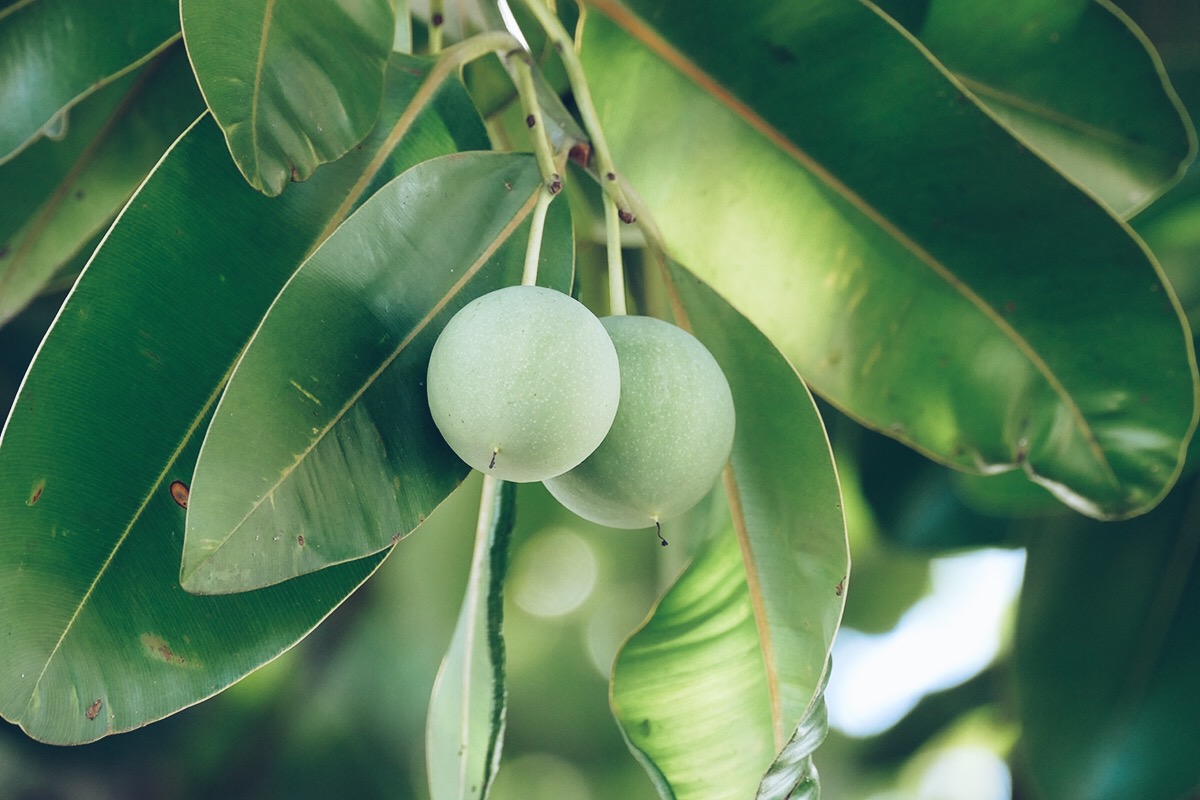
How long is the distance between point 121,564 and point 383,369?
21 cm

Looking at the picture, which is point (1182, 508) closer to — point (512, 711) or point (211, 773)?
point (512, 711)

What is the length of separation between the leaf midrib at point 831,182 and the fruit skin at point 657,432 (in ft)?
0.80

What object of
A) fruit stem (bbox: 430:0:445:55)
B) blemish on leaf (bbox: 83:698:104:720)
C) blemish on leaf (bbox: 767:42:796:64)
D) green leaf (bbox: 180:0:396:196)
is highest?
green leaf (bbox: 180:0:396:196)

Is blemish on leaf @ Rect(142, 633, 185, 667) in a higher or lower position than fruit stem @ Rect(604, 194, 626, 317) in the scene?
lower

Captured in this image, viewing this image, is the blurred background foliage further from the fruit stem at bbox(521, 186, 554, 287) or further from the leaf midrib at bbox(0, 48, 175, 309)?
the fruit stem at bbox(521, 186, 554, 287)

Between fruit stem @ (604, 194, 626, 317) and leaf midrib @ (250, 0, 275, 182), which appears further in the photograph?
fruit stem @ (604, 194, 626, 317)

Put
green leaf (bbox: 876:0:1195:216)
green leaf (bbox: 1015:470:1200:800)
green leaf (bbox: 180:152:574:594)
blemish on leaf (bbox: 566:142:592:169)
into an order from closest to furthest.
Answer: green leaf (bbox: 180:152:574:594)
blemish on leaf (bbox: 566:142:592:169)
green leaf (bbox: 876:0:1195:216)
green leaf (bbox: 1015:470:1200:800)

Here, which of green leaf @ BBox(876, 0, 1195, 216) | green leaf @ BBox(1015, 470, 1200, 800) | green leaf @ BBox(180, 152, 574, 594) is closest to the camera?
green leaf @ BBox(180, 152, 574, 594)

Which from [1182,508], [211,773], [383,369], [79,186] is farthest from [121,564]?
[1182,508]

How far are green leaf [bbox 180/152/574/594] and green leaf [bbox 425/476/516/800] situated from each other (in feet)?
0.70

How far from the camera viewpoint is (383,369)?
64 cm

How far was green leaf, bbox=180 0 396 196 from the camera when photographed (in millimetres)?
608

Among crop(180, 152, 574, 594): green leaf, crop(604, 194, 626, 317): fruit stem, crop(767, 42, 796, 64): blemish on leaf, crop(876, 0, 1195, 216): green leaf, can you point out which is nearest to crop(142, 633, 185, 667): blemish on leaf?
crop(180, 152, 574, 594): green leaf

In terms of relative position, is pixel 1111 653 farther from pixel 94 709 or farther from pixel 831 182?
pixel 94 709
